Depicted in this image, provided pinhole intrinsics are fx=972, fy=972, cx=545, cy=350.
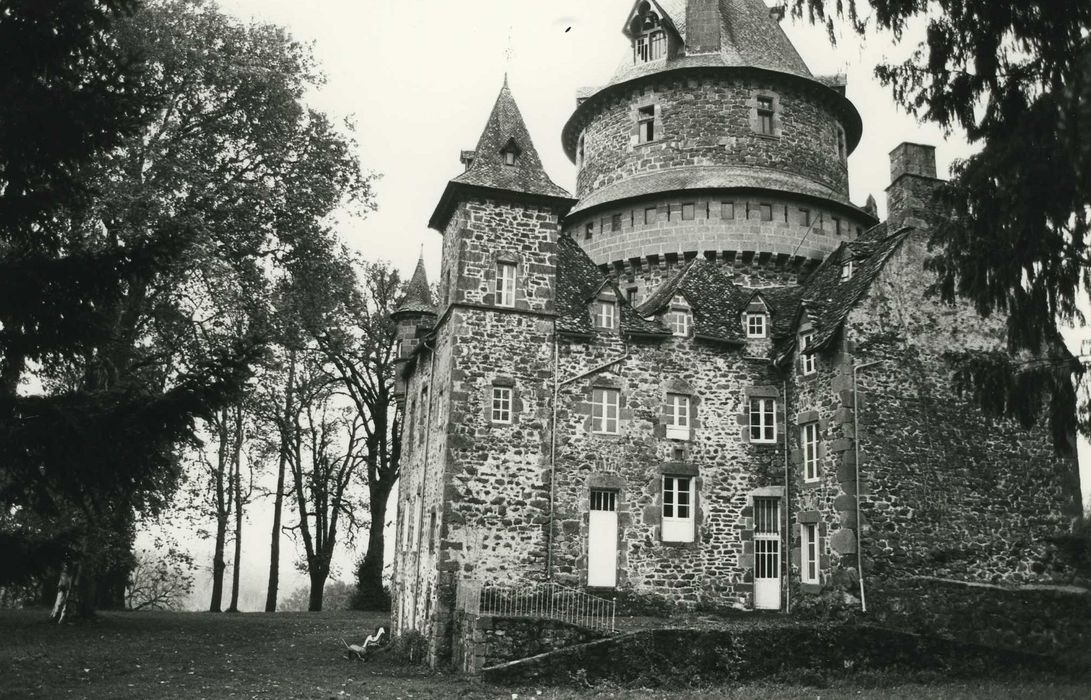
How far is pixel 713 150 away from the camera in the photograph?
27984 millimetres

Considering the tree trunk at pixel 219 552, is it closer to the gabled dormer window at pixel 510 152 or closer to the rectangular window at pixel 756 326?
the gabled dormer window at pixel 510 152

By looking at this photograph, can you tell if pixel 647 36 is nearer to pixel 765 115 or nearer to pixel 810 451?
pixel 765 115

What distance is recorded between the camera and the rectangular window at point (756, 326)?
76.9 ft

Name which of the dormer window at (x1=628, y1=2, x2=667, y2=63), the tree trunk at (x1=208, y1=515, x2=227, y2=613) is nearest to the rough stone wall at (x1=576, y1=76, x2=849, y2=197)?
the dormer window at (x1=628, y1=2, x2=667, y2=63)

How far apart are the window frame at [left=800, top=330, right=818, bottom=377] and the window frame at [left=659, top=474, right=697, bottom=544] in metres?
3.60

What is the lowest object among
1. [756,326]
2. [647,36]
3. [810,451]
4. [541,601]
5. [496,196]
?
[541,601]

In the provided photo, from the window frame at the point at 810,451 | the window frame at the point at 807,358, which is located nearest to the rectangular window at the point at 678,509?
the window frame at the point at 810,451

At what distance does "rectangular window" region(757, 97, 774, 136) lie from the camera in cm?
2861

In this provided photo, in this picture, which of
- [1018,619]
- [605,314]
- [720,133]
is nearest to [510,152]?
[605,314]

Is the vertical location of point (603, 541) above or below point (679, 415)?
below

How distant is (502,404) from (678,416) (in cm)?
421

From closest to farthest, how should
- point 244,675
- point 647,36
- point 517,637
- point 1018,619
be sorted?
point 517,637 → point 244,675 → point 1018,619 → point 647,36

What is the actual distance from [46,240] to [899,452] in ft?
54.2

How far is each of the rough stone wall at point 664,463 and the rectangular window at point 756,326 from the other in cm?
42
